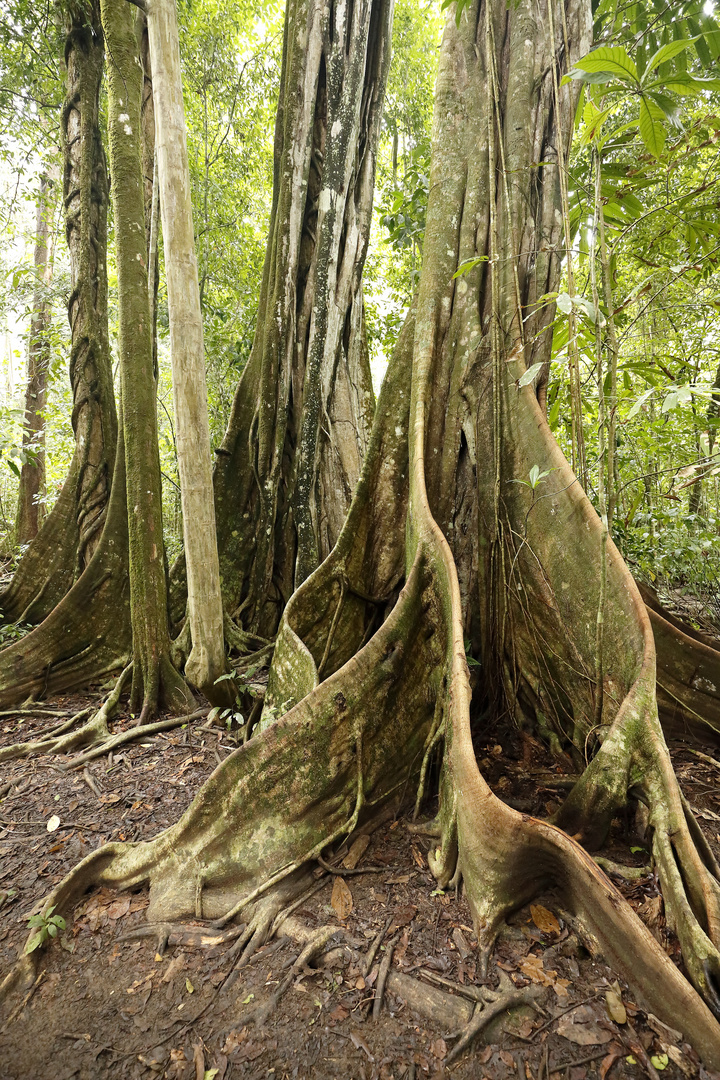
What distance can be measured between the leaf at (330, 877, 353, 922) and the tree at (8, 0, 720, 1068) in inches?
5.6

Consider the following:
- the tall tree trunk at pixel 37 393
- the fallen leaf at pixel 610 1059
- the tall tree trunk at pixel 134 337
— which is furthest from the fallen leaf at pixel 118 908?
the tall tree trunk at pixel 37 393

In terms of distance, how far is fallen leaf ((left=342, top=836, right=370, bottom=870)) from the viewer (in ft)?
7.06

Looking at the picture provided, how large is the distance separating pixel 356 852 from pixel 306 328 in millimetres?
3836

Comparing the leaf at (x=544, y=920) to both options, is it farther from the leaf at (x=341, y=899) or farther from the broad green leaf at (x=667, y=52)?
the broad green leaf at (x=667, y=52)

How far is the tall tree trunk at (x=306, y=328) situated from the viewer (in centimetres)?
435

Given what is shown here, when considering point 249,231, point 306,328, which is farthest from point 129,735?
point 249,231

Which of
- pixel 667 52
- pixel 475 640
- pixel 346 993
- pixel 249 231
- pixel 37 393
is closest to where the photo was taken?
pixel 667 52

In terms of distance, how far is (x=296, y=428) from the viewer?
180 inches

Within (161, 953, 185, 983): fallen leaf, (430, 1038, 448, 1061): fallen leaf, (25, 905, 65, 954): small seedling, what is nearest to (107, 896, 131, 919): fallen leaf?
(25, 905, 65, 954): small seedling

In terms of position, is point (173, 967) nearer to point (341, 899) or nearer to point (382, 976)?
point (341, 899)

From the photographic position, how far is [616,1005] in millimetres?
1493

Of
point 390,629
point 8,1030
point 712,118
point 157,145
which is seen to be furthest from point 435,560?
point 157,145

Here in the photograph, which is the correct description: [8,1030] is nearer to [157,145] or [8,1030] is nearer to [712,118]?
[157,145]

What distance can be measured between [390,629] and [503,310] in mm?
1772
